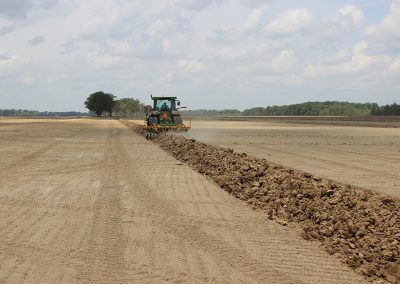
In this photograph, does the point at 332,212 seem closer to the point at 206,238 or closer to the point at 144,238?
the point at 206,238

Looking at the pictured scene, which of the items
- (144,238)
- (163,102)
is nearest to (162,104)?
(163,102)

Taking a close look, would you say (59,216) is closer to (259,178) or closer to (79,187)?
(79,187)

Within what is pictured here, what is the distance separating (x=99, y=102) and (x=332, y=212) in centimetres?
14918

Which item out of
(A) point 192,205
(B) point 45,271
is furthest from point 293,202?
(B) point 45,271

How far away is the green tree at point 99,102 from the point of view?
15300 centimetres

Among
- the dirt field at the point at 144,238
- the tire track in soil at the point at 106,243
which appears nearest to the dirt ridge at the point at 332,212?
the dirt field at the point at 144,238

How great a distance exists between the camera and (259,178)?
1209 cm

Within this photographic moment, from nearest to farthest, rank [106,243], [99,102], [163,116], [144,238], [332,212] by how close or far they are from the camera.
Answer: [106,243] → [144,238] → [332,212] → [163,116] → [99,102]

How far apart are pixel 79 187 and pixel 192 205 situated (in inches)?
138

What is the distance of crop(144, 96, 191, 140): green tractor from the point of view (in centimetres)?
3344

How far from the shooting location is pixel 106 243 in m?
6.88

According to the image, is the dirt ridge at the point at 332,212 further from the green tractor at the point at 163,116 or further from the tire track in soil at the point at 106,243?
the green tractor at the point at 163,116

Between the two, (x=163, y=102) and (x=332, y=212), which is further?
(x=163, y=102)

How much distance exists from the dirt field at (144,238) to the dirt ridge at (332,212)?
0.31m
